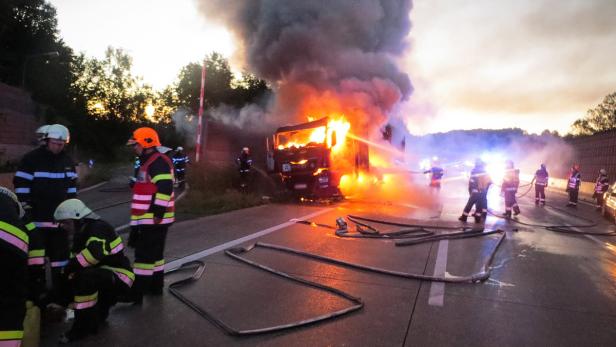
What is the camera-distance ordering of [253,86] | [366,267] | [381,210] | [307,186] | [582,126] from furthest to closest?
[582,126] → [253,86] → [307,186] → [381,210] → [366,267]

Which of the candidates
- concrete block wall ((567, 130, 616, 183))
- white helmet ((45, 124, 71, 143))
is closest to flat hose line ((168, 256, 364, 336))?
white helmet ((45, 124, 71, 143))

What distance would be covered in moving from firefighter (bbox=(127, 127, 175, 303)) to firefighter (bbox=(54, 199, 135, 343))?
0.40m

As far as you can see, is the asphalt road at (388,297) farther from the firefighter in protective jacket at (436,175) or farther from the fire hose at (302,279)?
→ the firefighter in protective jacket at (436,175)

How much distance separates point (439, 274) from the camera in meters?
5.04

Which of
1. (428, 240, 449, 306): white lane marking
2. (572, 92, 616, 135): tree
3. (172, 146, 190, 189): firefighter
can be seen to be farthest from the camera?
(572, 92, 616, 135): tree

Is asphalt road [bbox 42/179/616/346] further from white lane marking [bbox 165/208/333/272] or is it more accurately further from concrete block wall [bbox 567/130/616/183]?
concrete block wall [bbox 567/130/616/183]

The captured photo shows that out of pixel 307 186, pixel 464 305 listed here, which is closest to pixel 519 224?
pixel 307 186

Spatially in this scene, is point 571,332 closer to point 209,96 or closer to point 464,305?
point 464,305

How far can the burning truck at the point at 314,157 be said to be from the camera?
12.0 metres

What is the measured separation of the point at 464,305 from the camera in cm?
401

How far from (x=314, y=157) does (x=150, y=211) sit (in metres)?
8.29

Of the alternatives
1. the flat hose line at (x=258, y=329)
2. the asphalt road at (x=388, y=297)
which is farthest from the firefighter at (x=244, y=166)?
the flat hose line at (x=258, y=329)

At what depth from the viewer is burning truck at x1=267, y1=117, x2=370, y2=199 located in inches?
471

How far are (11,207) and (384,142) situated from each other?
15383 millimetres
